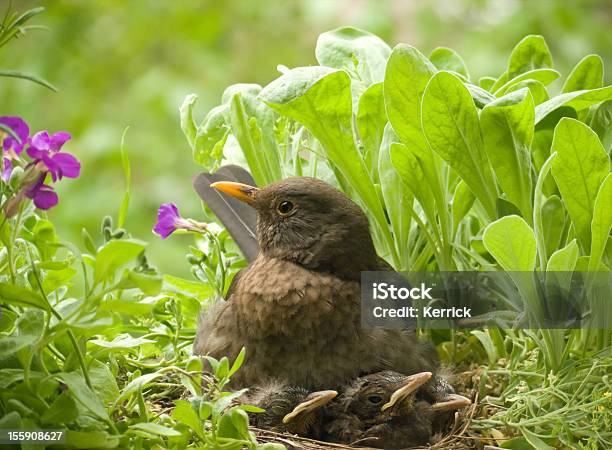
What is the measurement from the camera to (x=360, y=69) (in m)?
1.89

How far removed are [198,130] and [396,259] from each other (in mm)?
528

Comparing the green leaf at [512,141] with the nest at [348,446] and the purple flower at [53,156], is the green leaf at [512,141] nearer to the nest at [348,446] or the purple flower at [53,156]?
the nest at [348,446]

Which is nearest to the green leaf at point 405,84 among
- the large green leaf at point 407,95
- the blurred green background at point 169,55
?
the large green leaf at point 407,95

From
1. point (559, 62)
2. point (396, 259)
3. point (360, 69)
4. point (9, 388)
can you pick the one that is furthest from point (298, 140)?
point (559, 62)

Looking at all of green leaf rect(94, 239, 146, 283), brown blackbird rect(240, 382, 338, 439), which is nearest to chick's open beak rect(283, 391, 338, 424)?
brown blackbird rect(240, 382, 338, 439)

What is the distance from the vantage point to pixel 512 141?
1.53 metres

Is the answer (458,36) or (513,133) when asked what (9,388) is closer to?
(513,133)

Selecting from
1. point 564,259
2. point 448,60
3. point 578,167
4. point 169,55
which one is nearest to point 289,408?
point 564,259

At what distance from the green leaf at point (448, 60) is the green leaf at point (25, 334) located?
44.0 inches

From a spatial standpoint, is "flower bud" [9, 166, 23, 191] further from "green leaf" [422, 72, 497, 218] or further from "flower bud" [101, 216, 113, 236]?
"green leaf" [422, 72, 497, 218]

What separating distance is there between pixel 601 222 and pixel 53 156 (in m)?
0.86

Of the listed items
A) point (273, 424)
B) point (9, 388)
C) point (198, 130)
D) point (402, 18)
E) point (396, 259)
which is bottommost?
point (273, 424)

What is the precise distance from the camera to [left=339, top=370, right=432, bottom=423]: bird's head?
60.4 inches

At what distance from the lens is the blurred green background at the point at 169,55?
4.05 m
